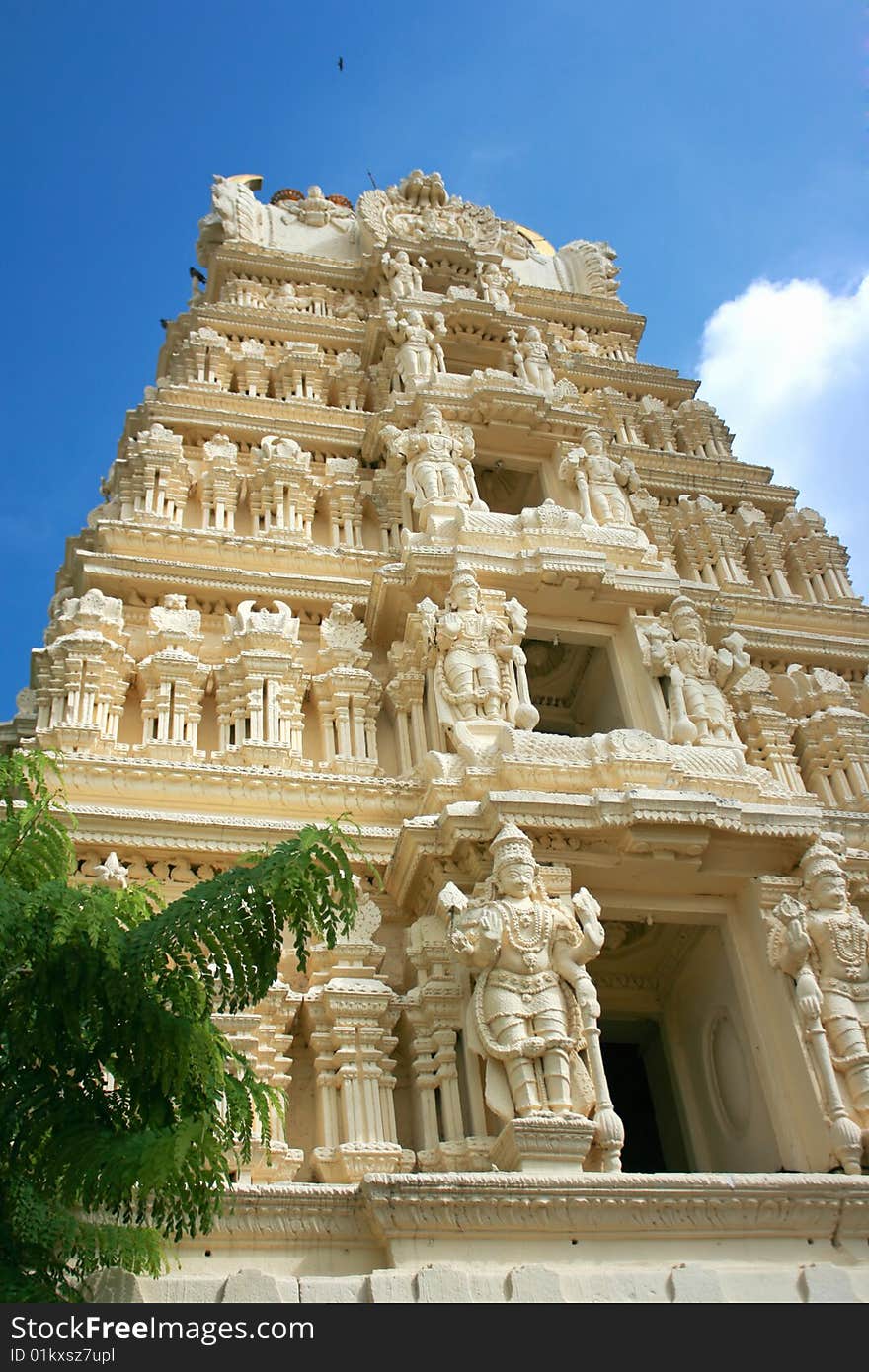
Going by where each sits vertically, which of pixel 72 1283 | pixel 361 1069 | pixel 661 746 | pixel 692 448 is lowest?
pixel 72 1283

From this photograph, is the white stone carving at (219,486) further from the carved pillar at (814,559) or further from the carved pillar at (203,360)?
the carved pillar at (814,559)

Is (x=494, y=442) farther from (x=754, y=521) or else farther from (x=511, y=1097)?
(x=511, y=1097)

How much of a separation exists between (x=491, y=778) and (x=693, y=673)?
3.07 m

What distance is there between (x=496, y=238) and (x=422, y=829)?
13.6 meters

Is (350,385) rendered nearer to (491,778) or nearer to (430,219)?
(430,219)

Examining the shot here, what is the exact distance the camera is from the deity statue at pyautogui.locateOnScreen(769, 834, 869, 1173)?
9.43 metres

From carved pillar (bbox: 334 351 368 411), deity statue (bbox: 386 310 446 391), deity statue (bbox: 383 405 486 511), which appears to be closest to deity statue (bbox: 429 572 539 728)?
deity statue (bbox: 383 405 486 511)

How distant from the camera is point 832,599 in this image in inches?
666

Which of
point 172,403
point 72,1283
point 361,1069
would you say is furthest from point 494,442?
point 72,1283

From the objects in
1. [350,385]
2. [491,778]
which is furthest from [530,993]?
[350,385]

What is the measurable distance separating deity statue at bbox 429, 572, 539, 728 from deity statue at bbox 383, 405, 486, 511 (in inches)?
74.3

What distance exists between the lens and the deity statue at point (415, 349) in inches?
652

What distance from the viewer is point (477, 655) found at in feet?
40.4
